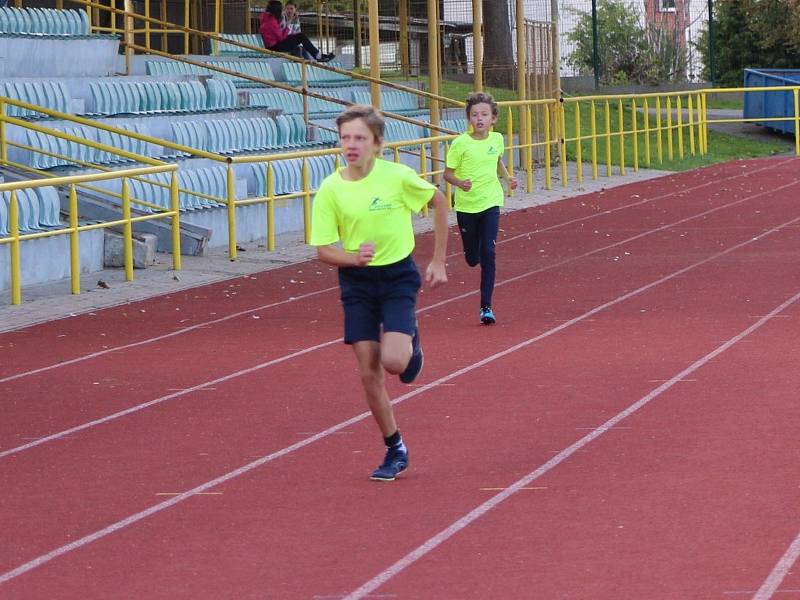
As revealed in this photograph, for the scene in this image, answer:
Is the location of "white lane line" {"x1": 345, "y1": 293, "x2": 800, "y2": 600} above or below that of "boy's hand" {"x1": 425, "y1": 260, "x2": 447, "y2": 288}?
below

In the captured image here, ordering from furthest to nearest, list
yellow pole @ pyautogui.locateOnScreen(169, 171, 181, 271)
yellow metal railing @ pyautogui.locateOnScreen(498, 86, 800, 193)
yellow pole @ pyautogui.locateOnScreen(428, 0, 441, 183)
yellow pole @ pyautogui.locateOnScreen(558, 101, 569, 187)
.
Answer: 1. yellow pole @ pyautogui.locateOnScreen(558, 101, 569, 187)
2. yellow metal railing @ pyautogui.locateOnScreen(498, 86, 800, 193)
3. yellow pole @ pyautogui.locateOnScreen(428, 0, 441, 183)
4. yellow pole @ pyautogui.locateOnScreen(169, 171, 181, 271)

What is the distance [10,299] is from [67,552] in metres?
8.80

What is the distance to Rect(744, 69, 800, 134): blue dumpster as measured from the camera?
131ft

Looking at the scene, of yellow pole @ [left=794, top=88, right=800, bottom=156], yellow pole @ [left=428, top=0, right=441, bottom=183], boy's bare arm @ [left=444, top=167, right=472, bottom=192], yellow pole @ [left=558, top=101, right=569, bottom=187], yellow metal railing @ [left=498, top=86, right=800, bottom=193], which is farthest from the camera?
yellow pole @ [left=794, top=88, right=800, bottom=156]

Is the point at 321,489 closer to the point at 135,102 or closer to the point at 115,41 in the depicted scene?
the point at 135,102

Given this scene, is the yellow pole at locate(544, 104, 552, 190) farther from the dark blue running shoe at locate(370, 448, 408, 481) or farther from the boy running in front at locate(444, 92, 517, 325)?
the dark blue running shoe at locate(370, 448, 408, 481)

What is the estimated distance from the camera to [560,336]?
40.2ft

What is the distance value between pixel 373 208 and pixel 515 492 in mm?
1409

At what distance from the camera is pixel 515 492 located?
7324mm

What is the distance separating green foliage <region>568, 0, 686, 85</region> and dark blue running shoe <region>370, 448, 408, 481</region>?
42.1 metres

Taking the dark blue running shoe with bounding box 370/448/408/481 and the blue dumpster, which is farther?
the blue dumpster

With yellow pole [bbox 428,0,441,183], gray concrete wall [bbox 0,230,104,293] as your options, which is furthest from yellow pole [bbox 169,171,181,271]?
yellow pole [bbox 428,0,441,183]

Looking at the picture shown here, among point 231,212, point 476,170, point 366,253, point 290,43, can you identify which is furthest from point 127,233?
point 290,43

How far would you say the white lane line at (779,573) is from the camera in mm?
5619
